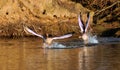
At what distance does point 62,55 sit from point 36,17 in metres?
7.92

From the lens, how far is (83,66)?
52.1ft

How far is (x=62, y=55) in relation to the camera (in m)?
19.1

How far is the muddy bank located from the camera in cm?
2666

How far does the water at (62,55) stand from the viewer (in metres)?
16.0

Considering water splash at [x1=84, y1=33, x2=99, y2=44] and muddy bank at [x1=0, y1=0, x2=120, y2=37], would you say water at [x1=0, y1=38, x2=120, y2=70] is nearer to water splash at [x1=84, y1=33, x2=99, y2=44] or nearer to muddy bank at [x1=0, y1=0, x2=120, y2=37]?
water splash at [x1=84, y1=33, x2=99, y2=44]

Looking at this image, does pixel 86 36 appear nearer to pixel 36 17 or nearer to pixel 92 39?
pixel 92 39

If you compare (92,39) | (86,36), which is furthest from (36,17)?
(86,36)

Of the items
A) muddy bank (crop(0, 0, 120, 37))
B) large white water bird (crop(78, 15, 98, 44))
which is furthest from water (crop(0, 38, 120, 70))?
muddy bank (crop(0, 0, 120, 37))

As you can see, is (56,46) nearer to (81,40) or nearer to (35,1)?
(81,40)

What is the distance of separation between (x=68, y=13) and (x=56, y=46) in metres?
4.29

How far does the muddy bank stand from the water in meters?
1.50

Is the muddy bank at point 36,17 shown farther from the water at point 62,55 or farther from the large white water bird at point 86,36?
the large white water bird at point 86,36

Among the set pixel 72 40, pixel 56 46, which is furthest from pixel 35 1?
pixel 56 46

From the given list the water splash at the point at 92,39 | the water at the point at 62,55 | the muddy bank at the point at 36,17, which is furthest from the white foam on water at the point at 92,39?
the muddy bank at the point at 36,17
